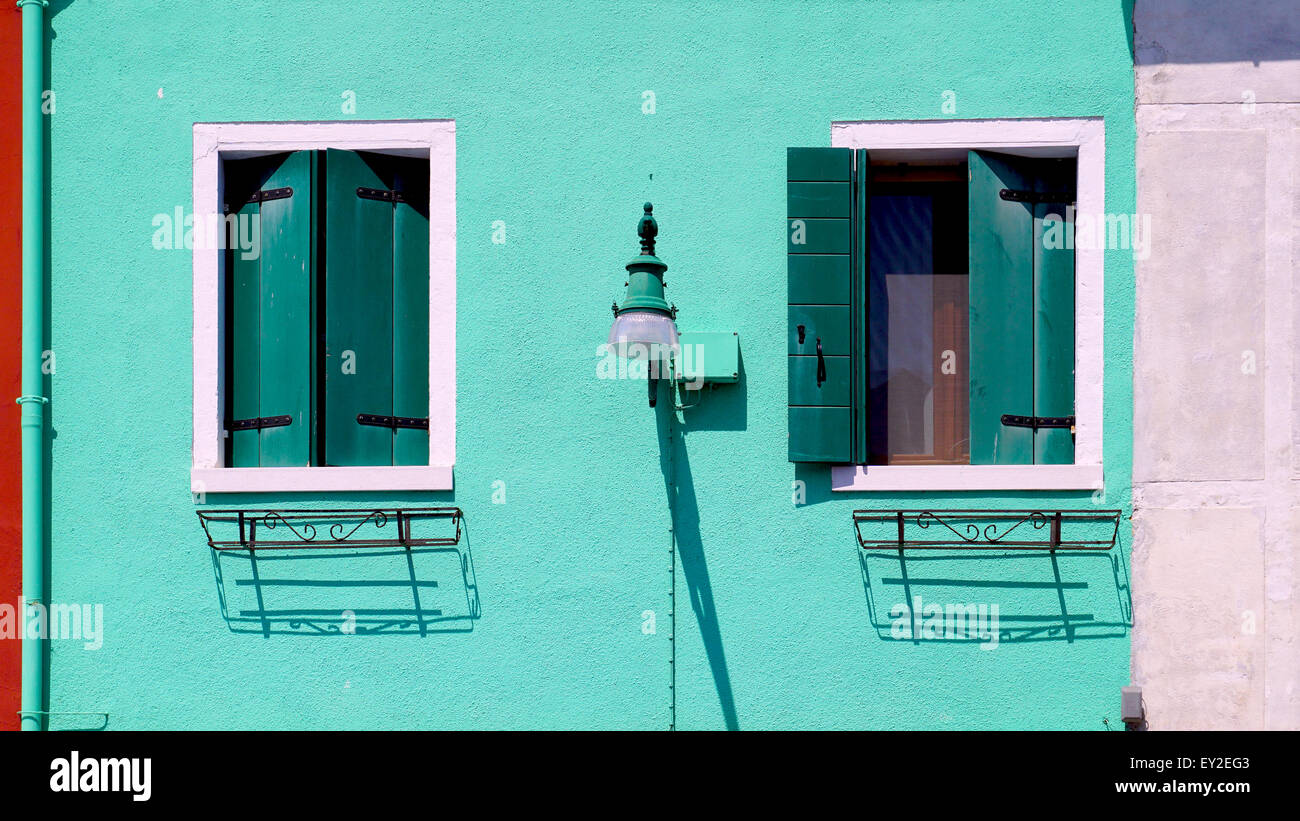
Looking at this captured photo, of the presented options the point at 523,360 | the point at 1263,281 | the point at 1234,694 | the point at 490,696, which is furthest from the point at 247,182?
the point at 1234,694

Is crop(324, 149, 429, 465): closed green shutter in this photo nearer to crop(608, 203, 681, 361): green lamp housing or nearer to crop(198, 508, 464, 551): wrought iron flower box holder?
crop(198, 508, 464, 551): wrought iron flower box holder

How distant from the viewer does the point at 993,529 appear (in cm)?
541

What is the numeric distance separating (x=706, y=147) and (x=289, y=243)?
6.75 feet

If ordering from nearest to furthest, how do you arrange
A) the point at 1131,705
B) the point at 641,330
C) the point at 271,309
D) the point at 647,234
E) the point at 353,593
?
the point at 641,330
the point at 647,234
the point at 1131,705
the point at 353,593
the point at 271,309

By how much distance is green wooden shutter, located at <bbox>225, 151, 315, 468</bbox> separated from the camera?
18.6 feet

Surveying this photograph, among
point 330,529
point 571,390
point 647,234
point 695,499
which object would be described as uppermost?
point 647,234

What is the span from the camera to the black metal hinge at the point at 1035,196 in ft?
18.6

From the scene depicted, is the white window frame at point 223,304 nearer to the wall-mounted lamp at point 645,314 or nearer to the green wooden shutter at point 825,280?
the wall-mounted lamp at point 645,314

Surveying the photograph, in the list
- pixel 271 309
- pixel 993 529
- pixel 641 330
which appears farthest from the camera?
pixel 271 309

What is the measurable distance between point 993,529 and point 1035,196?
1615 mm

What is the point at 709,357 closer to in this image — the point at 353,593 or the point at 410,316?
the point at 410,316

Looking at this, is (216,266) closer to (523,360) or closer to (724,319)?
(523,360)

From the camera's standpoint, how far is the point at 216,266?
→ 5676 mm

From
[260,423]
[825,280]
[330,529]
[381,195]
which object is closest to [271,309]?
[260,423]
